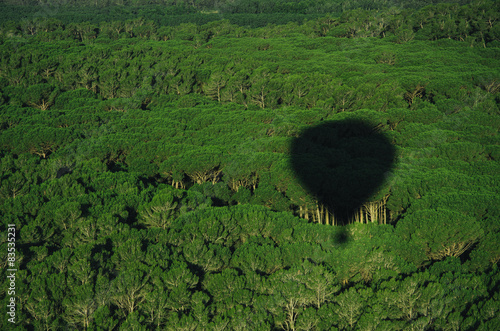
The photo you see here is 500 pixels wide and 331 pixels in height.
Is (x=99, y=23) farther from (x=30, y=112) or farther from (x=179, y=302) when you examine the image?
(x=179, y=302)

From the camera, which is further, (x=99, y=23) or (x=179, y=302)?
(x=99, y=23)

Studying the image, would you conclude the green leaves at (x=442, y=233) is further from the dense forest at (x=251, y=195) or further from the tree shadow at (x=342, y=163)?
the tree shadow at (x=342, y=163)

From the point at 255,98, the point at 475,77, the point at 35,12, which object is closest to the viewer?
the point at 475,77

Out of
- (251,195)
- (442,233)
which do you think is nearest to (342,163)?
(251,195)

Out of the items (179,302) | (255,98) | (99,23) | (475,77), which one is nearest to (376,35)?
(475,77)

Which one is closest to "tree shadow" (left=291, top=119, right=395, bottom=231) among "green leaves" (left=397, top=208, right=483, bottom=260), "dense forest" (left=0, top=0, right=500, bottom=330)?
"dense forest" (left=0, top=0, right=500, bottom=330)

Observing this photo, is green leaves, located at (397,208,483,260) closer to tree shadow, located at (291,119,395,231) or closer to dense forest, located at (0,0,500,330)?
dense forest, located at (0,0,500,330)

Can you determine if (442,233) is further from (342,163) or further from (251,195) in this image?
(251,195)
